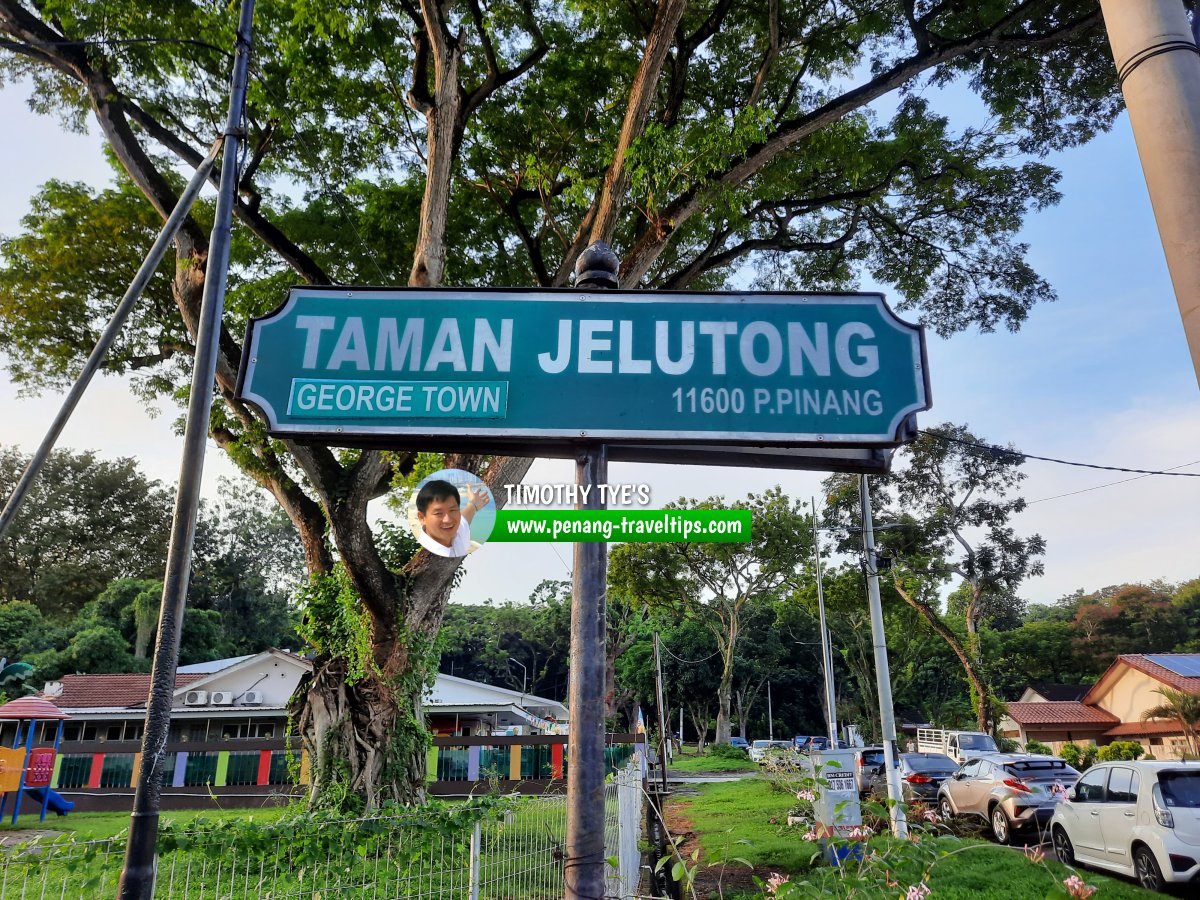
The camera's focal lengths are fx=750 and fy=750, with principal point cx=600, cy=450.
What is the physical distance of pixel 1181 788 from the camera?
26.9 feet

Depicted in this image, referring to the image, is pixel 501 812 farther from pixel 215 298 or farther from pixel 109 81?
pixel 109 81

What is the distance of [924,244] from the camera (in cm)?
1242

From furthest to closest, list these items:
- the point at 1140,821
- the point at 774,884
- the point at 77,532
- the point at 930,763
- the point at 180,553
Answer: the point at 77,532 → the point at 930,763 → the point at 1140,821 → the point at 180,553 → the point at 774,884

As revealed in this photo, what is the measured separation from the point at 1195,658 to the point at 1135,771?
1191 inches

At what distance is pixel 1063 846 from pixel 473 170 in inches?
501

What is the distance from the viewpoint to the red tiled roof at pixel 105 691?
25688mm

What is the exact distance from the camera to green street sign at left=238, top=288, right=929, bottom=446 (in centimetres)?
211

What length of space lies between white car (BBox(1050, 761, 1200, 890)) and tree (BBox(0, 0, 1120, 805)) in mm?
6797

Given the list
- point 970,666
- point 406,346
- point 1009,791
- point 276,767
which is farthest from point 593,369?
point 970,666

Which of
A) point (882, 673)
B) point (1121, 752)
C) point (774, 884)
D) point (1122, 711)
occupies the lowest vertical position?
point (1121, 752)

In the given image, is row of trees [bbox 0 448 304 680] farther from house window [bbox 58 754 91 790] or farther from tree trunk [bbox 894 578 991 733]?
tree trunk [bbox 894 578 991 733]

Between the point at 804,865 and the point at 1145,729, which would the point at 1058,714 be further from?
the point at 804,865

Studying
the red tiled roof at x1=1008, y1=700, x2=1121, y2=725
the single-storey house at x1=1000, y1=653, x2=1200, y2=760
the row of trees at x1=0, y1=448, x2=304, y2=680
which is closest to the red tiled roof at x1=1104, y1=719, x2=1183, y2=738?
the single-storey house at x1=1000, y1=653, x2=1200, y2=760

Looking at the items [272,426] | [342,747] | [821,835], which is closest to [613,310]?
[272,426]
